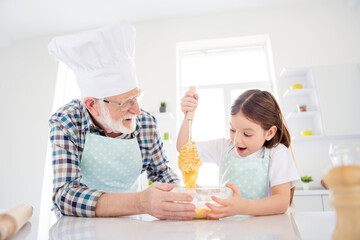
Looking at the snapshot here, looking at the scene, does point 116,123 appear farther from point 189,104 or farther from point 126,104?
point 189,104

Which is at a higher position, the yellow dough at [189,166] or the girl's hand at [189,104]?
the girl's hand at [189,104]

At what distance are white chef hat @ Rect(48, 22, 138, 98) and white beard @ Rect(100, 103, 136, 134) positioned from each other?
84 millimetres

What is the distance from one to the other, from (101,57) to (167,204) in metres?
0.77

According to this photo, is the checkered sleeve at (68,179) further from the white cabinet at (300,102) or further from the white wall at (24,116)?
the white wall at (24,116)

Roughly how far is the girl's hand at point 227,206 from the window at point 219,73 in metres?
3.03

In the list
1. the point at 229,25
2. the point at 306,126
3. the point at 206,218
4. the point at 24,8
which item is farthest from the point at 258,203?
the point at 24,8

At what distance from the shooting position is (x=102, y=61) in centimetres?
120

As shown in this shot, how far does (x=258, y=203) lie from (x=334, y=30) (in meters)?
3.81

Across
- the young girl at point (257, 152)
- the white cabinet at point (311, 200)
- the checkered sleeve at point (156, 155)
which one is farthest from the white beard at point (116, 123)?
the white cabinet at point (311, 200)

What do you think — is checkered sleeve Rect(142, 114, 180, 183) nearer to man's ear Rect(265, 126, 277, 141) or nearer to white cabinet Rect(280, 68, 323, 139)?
man's ear Rect(265, 126, 277, 141)

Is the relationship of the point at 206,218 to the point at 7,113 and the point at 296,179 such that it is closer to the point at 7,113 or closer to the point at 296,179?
the point at 296,179

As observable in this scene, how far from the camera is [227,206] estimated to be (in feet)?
2.51

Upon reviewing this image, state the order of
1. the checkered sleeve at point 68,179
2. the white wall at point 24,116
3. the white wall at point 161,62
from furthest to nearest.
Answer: the white wall at point 24,116 < the white wall at point 161,62 < the checkered sleeve at point 68,179

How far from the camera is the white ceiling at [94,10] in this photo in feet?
12.2
